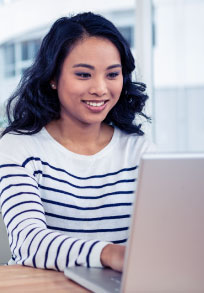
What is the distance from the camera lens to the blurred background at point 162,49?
3.26 m

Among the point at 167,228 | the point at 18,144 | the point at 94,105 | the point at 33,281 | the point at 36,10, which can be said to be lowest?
the point at 33,281

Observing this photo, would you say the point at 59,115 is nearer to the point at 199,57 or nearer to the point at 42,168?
the point at 42,168

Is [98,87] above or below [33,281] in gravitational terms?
above

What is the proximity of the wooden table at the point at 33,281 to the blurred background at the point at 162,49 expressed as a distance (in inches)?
88.5

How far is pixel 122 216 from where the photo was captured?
1.54m

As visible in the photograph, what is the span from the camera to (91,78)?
4.85 feet

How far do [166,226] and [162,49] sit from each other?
2671 mm

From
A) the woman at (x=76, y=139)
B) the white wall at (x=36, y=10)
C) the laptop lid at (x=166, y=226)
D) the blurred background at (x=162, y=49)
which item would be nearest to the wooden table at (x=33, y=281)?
the laptop lid at (x=166, y=226)

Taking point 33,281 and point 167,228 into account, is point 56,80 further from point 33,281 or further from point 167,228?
point 167,228

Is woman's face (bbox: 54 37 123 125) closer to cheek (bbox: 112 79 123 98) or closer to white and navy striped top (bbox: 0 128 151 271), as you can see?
cheek (bbox: 112 79 123 98)

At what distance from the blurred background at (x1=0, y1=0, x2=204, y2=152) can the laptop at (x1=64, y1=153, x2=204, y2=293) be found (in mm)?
2476

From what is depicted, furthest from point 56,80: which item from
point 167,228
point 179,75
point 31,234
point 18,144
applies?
point 179,75

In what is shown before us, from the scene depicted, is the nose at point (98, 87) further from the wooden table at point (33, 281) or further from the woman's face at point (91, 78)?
the wooden table at point (33, 281)

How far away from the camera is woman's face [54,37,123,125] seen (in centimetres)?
147
